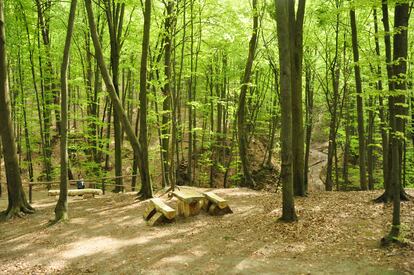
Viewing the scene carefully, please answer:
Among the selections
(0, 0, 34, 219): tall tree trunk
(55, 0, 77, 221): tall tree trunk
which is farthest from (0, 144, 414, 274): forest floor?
(0, 0, 34, 219): tall tree trunk

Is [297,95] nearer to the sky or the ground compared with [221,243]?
nearer to the sky

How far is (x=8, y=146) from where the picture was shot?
10.2m

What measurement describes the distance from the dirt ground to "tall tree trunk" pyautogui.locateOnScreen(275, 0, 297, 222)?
0.51 m

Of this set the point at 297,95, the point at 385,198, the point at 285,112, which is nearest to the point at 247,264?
the point at 285,112

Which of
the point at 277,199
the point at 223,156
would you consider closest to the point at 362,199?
the point at 277,199

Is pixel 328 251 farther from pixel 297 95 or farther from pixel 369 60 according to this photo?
pixel 297 95

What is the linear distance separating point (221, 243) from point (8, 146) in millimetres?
7175

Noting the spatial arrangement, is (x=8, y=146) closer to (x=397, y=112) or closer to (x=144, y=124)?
(x=144, y=124)

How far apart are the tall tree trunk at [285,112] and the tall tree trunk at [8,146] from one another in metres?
7.67

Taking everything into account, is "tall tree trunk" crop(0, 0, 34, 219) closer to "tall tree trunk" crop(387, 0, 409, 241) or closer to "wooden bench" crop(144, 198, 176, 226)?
"wooden bench" crop(144, 198, 176, 226)

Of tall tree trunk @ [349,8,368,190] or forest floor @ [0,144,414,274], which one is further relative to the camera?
tall tree trunk @ [349,8,368,190]

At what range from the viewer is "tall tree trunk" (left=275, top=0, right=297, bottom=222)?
26.9ft

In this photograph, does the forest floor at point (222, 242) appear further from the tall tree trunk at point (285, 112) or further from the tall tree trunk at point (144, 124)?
the tall tree trunk at point (144, 124)

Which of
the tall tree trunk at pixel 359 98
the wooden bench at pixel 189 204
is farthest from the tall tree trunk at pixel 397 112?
the tall tree trunk at pixel 359 98
